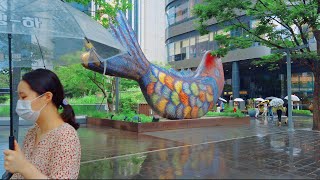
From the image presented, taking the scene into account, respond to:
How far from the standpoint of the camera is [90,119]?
63.4ft

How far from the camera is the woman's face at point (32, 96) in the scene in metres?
2.26

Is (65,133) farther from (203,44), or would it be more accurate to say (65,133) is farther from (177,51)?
(177,51)

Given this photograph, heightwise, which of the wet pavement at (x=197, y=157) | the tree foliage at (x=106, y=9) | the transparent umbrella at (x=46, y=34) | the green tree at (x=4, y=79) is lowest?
the wet pavement at (x=197, y=157)

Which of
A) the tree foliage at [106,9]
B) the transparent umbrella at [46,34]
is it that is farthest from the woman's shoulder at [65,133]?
the tree foliage at [106,9]

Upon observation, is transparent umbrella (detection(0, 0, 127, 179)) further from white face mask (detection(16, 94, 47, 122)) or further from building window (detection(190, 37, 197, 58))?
building window (detection(190, 37, 197, 58))

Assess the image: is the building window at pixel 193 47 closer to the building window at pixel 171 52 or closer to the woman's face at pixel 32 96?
the building window at pixel 171 52

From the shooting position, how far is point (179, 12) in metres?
41.6

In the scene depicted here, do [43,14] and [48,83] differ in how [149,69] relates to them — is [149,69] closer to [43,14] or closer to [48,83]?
[43,14]

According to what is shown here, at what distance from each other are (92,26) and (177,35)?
1533 inches

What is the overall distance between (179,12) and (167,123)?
28922mm

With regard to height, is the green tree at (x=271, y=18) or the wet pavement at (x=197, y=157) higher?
the green tree at (x=271, y=18)

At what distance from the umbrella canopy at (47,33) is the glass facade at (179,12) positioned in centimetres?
3467

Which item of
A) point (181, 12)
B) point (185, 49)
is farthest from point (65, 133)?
point (185, 49)

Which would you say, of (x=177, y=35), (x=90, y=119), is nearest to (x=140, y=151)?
(x=90, y=119)
